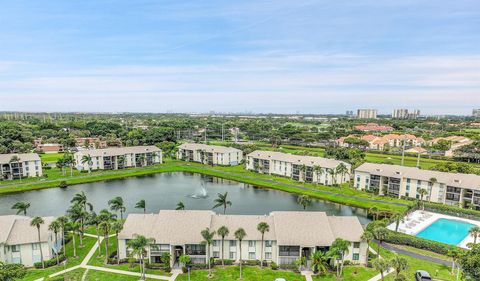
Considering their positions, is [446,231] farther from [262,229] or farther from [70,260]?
[70,260]

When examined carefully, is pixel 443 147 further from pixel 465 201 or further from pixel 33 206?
pixel 33 206

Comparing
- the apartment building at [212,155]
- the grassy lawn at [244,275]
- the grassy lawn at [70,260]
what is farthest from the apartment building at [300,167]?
the grassy lawn at [70,260]

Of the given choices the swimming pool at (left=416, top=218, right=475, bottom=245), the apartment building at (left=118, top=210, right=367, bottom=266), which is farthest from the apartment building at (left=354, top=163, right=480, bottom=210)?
the apartment building at (left=118, top=210, right=367, bottom=266)

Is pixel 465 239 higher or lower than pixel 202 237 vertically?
lower

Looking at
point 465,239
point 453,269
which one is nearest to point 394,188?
point 465,239

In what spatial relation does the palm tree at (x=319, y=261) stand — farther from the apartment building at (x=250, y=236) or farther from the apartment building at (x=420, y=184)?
the apartment building at (x=420, y=184)
